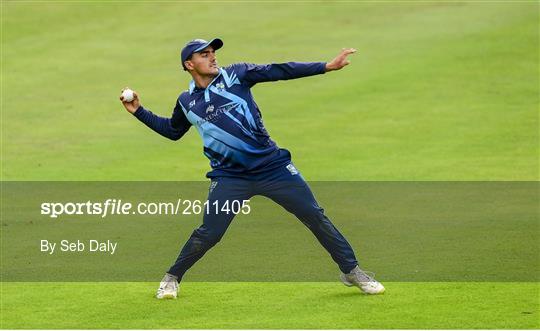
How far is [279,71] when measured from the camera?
11.8 meters

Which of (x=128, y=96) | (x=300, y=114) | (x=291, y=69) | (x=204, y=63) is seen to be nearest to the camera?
(x=291, y=69)

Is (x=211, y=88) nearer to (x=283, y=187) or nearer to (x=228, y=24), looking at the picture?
(x=283, y=187)

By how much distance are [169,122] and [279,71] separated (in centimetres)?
150

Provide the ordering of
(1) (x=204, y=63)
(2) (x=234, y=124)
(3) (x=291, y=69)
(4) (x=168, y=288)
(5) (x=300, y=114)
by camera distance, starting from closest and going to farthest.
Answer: (3) (x=291, y=69), (2) (x=234, y=124), (1) (x=204, y=63), (4) (x=168, y=288), (5) (x=300, y=114)

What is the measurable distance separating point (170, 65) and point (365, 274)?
17.3 m

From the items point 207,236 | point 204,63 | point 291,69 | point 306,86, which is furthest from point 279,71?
point 306,86

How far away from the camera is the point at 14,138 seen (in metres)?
24.0

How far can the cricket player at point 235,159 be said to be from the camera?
12.1m

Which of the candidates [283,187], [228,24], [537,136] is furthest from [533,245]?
[228,24]

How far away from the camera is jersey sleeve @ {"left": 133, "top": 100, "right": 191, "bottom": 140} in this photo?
12688mm

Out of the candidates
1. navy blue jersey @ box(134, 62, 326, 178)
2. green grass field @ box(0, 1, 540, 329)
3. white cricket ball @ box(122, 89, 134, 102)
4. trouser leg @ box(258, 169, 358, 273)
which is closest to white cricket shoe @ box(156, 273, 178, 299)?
green grass field @ box(0, 1, 540, 329)

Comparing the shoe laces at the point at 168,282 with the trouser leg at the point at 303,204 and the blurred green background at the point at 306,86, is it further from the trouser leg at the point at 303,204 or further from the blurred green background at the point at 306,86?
the blurred green background at the point at 306,86

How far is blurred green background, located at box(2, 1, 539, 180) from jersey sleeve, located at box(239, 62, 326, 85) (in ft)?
30.0

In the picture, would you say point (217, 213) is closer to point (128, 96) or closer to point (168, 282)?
point (168, 282)
